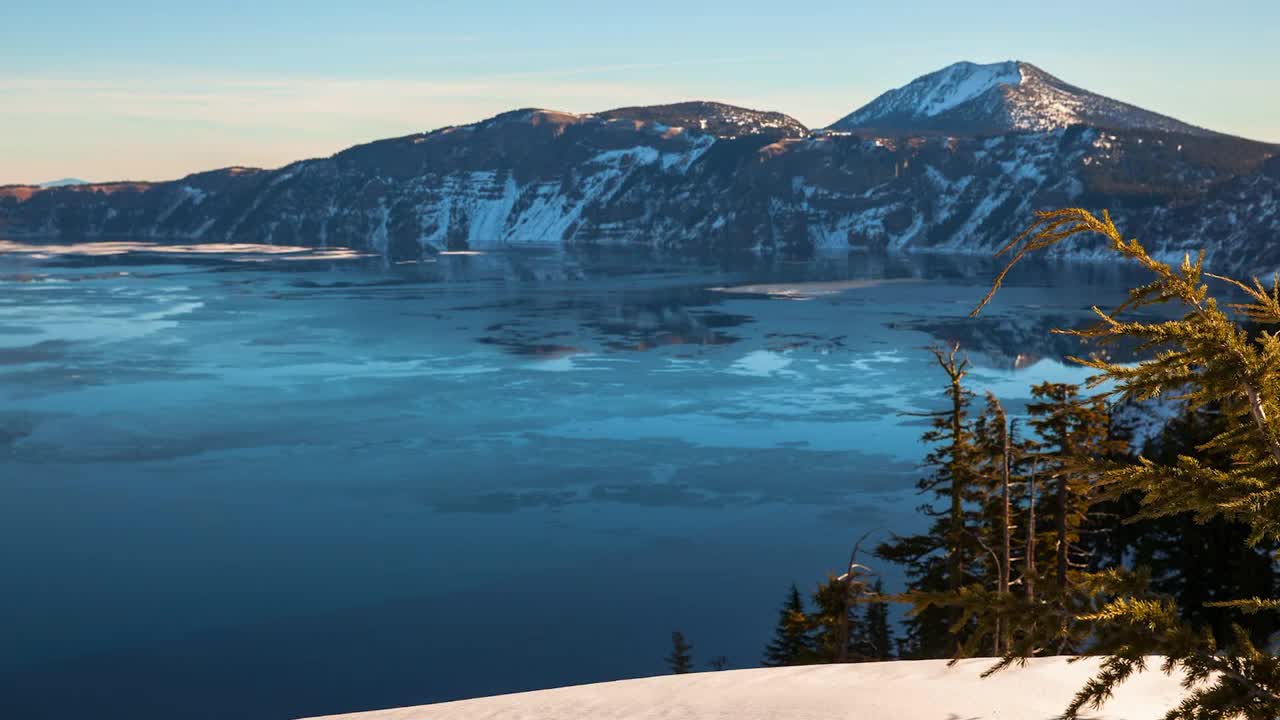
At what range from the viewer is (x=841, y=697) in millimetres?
16703

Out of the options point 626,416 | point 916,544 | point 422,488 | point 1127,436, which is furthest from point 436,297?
point 916,544

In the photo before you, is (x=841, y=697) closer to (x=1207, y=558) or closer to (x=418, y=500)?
(x=1207, y=558)

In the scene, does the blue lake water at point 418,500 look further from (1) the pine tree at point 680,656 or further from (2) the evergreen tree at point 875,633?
(2) the evergreen tree at point 875,633

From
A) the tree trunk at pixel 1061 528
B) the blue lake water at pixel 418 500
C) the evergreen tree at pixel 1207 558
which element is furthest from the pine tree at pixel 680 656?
the evergreen tree at pixel 1207 558

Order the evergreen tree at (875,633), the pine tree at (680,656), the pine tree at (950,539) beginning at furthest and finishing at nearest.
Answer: the evergreen tree at (875,633), the pine tree at (680,656), the pine tree at (950,539)

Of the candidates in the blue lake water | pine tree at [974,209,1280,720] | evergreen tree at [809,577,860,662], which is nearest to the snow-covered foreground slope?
evergreen tree at [809,577,860,662]

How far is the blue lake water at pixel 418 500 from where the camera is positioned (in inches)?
1312

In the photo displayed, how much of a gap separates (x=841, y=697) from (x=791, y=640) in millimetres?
15905

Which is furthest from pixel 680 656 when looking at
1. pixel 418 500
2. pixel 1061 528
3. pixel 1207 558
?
pixel 418 500

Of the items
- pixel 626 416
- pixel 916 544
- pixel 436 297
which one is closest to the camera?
pixel 916 544

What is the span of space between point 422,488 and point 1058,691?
3616 centimetres

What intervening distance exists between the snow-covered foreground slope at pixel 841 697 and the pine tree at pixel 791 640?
317 inches

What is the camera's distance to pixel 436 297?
485 ft

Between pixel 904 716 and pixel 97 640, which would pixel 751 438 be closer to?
pixel 97 640
